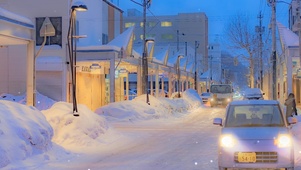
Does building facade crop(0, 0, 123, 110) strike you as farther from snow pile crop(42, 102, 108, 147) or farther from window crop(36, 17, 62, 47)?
snow pile crop(42, 102, 108, 147)

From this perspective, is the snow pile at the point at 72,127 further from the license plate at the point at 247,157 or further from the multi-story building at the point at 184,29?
the multi-story building at the point at 184,29

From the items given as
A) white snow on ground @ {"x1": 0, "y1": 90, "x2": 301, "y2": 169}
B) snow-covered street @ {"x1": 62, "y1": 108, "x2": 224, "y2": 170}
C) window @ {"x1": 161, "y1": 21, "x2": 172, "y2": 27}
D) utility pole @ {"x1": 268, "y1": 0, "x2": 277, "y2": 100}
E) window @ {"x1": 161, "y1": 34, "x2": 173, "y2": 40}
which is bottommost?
snow-covered street @ {"x1": 62, "y1": 108, "x2": 224, "y2": 170}

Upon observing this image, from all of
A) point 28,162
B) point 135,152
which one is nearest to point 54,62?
point 135,152

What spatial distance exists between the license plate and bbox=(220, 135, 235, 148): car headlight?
0.89 ft

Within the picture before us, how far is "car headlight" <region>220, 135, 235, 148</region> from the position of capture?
9.87 meters

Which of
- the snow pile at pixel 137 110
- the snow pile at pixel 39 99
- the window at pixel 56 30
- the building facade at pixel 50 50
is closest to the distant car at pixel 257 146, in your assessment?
the snow pile at pixel 137 110

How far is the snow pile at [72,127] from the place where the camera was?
15.7m

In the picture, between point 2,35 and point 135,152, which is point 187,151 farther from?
point 2,35

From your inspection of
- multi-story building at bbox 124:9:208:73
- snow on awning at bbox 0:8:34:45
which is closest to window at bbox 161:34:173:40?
multi-story building at bbox 124:9:208:73

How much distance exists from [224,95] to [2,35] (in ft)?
105

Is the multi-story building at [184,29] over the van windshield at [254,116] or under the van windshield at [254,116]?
over

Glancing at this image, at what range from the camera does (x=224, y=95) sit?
4738 cm

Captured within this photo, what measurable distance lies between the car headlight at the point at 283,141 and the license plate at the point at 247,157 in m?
0.54

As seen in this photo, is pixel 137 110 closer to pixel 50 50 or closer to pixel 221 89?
pixel 50 50
